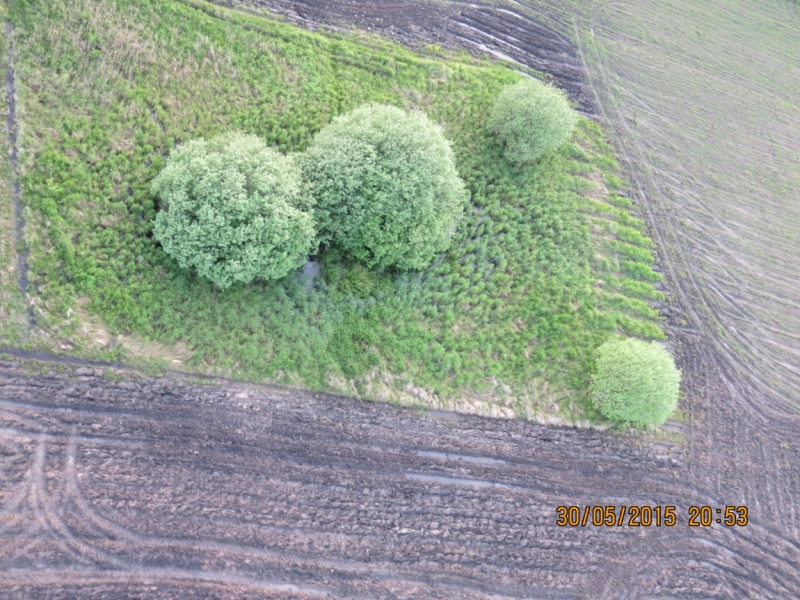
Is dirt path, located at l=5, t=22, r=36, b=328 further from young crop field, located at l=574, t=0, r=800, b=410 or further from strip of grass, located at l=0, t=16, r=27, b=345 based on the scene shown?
young crop field, located at l=574, t=0, r=800, b=410

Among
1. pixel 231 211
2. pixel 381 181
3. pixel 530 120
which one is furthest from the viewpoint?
pixel 530 120

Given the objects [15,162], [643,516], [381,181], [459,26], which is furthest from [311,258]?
[643,516]

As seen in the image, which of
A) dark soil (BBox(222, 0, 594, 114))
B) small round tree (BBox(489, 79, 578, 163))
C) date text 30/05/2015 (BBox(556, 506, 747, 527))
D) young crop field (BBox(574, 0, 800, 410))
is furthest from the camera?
young crop field (BBox(574, 0, 800, 410))

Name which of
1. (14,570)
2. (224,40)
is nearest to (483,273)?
(224,40)

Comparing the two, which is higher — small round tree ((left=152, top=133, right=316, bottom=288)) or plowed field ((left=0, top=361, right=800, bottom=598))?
small round tree ((left=152, top=133, right=316, bottom=288))

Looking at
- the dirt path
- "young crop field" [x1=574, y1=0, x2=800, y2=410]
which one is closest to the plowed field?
the dirt path

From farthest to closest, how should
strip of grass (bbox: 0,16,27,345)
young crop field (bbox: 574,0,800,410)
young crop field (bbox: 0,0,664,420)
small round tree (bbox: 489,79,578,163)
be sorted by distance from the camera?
young crop field (bbox: 574,0,800,410) → small round tree (bbox: 489,79,578,163) → young crop field (bbox: 0,0,664,420) → strip of grass (bbox: 0,16,27,345)

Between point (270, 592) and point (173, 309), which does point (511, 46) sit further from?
point (270, 592)

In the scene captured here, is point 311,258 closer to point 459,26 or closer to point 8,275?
point 8,275
